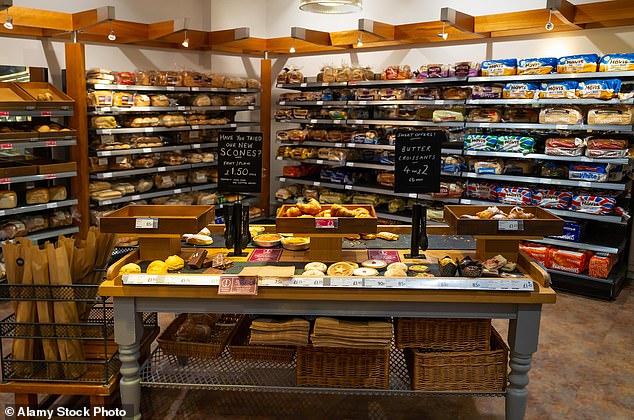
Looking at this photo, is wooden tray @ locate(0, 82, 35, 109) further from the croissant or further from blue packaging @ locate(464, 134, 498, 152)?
blue packaging @ locate(464, 134, 498, 152)

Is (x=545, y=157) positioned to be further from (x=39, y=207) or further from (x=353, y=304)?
(x=39, y=207)

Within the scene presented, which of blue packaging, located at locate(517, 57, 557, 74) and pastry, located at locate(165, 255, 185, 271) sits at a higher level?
blue packaging, located at locate(517, 57, 557, 74)

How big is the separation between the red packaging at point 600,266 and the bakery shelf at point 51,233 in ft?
16.8

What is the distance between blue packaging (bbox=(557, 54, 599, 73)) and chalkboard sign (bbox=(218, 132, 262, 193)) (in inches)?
141

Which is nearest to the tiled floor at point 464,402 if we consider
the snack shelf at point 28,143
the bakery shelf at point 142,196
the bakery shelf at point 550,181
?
the bakery shelf at point 550,181

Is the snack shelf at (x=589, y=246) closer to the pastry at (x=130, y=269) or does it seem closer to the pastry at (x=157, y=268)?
the pastry at (x=157, y=268)

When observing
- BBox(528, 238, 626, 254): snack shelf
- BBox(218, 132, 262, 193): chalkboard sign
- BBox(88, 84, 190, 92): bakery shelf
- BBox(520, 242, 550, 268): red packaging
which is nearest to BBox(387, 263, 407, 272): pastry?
BBox(218, 132, 262, 193): chalkboard sign

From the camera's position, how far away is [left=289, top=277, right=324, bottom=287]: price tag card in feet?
8.84

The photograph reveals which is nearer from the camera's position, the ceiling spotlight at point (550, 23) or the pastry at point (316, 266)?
the pastry at point (316, 266)

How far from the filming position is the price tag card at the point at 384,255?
310 cm

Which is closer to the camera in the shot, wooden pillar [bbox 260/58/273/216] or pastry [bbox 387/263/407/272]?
pastry [bbox 387/263/407/272]

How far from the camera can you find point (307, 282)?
2.71m

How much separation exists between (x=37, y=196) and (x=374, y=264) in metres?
3.88

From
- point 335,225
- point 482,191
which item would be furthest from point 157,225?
point 482,191
